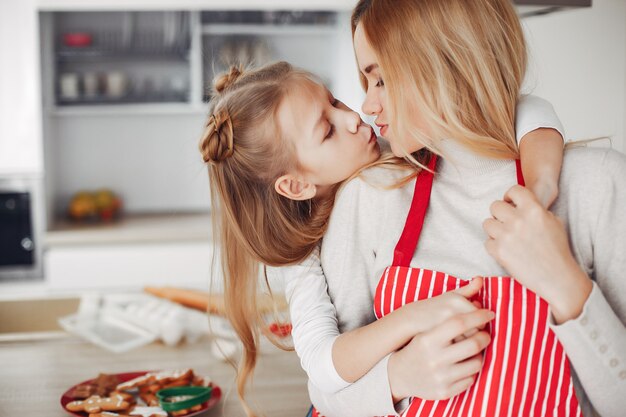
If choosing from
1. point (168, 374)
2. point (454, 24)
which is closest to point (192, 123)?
point (168, 374)

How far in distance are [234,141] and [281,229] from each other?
0.17 metres

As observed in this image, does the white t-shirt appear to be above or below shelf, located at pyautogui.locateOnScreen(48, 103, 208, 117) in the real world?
below

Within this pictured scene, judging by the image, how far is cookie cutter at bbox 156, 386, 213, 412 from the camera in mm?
1147

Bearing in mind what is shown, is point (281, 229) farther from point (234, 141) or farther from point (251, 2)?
point (251, 2)

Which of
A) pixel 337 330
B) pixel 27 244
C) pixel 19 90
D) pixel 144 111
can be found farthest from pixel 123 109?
pixel 337 330

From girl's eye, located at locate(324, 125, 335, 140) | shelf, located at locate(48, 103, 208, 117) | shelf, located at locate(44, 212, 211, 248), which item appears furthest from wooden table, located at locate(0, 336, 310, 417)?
shelf, located at locate(48, 103, 208, 117)

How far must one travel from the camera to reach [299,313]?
1112mm

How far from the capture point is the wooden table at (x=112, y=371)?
120 cm

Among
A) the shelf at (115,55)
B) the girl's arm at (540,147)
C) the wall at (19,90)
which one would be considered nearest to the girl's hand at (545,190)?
the girl's arm at (540,147)

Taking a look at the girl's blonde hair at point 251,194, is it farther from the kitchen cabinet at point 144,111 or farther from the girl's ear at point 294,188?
the kitchen cabinet at point 144,111

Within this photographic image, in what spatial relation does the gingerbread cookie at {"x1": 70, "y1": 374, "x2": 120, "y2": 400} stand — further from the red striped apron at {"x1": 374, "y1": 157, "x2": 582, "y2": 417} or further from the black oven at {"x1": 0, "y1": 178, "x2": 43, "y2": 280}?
the black oven at {"x1": 0, "y1": 178, "x2": 43, "y2": 280}

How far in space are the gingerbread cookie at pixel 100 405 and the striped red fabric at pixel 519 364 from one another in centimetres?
57

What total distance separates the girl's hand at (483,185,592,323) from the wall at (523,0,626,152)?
799 millimetres

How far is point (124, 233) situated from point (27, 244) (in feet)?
1.53
